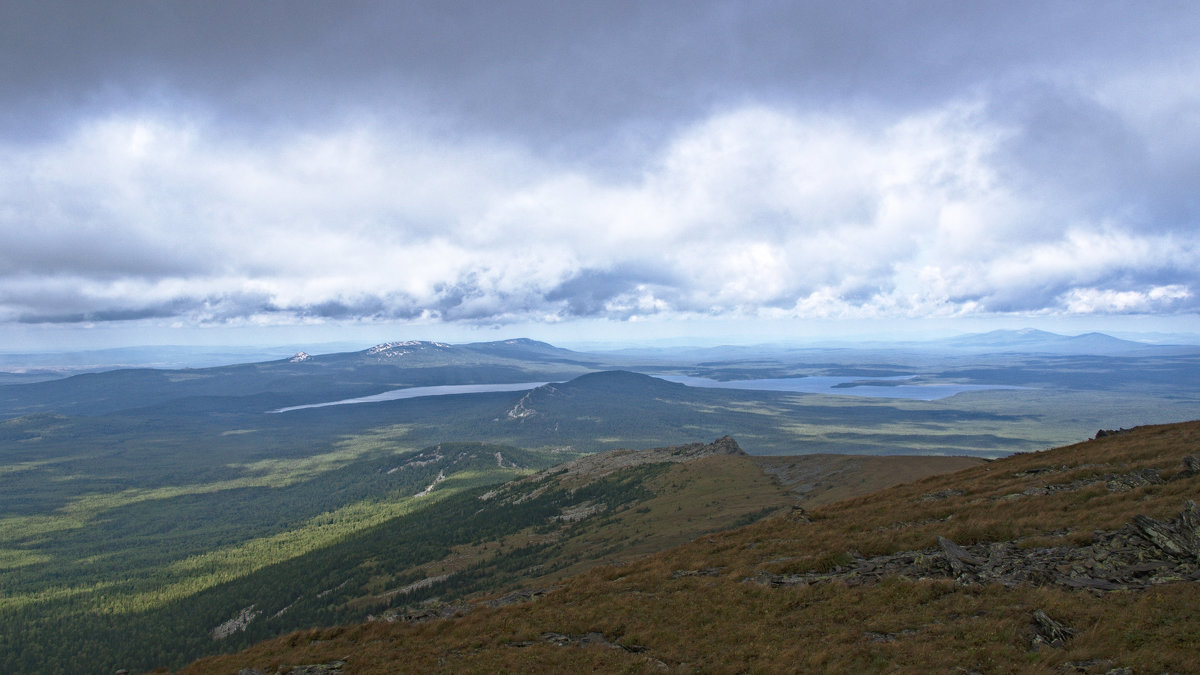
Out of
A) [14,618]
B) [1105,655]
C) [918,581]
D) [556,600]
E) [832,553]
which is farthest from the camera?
[14,618]

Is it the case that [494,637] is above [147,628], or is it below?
above

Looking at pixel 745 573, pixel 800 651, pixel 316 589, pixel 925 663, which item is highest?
pixel 925 663

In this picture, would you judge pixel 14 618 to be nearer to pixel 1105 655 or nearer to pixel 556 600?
pixel 556 600

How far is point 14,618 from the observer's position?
150m

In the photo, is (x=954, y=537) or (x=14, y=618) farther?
(x=14, y=618)

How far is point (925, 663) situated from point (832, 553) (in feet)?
51.6

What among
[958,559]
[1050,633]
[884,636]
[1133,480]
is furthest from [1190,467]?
[884,636]

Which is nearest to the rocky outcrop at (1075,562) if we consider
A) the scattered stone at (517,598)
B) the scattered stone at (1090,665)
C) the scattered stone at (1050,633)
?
the scattered stone at (1050,633)

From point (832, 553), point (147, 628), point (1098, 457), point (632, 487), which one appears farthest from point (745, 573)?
point (147, 628)

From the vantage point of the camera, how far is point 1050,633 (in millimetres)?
20125

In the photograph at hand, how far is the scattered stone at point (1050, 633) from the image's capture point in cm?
1962

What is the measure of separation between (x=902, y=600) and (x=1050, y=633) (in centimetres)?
680

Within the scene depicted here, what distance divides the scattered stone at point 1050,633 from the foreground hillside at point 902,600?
91 mm

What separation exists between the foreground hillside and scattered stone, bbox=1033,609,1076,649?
0.09m
